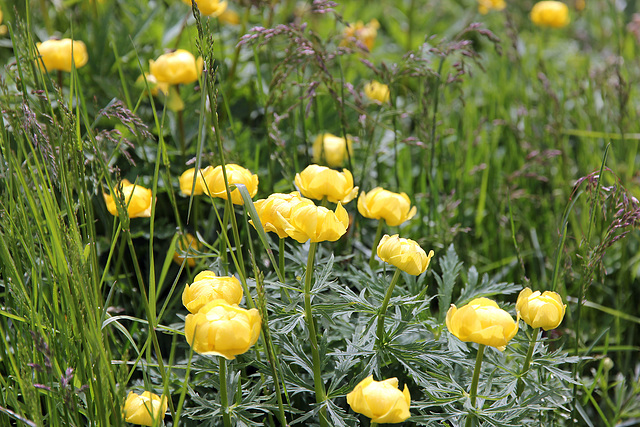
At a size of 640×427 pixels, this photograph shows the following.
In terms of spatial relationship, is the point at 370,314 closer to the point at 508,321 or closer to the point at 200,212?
the point at 508,321

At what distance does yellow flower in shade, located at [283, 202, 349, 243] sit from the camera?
862 millimetres

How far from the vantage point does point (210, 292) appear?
2.81 ft

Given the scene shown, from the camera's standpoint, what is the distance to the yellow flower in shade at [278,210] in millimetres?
910

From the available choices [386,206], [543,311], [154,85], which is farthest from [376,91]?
[543,311]

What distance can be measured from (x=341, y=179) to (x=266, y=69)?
1.13 meters

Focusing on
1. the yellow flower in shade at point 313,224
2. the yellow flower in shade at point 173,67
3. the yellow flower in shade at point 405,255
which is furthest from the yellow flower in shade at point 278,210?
the yellow flower in shade at point 173,67

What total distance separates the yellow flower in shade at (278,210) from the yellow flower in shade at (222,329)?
0.16 metres

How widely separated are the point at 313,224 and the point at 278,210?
0.08 meters

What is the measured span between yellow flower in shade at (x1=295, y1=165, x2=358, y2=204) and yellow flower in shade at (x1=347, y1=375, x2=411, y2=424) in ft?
1.24

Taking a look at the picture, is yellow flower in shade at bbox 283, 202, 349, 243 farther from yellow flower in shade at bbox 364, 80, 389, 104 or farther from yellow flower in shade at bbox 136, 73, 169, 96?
yellow flower in shade at bbox 364, 80, 389, 104

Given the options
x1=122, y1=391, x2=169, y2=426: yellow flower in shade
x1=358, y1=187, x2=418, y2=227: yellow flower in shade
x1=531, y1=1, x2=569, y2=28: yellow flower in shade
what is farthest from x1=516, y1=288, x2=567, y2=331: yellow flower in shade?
x1=531, y1=1, x2=569, y2=28: yellow flower in shade

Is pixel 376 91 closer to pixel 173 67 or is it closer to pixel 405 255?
pixel 173 67

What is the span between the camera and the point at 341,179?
106 cm

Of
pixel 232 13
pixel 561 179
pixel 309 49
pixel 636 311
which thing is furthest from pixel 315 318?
pixel 232 13
